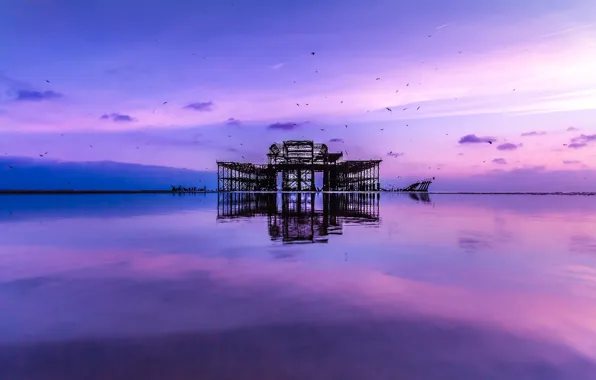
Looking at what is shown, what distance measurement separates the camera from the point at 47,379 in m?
4.09

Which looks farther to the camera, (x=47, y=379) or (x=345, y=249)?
(x=345, y=249)

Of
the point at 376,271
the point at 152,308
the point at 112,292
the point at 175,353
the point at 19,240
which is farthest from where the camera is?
the point at 19,240

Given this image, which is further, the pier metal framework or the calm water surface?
the pier metal framework

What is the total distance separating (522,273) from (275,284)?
19.4 feet

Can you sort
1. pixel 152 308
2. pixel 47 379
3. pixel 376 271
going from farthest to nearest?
1. pixel 376 271
2. pixel 152 308
3. pixel 47 379

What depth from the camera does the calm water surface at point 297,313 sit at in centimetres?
443

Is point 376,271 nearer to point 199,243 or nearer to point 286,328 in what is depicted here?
point 286,328

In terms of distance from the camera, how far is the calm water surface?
4.43m

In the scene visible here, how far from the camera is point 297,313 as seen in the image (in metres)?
6.20

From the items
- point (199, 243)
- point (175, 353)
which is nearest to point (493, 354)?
point (175, 353)

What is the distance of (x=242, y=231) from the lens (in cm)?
1716

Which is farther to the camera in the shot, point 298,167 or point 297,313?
point 298,167

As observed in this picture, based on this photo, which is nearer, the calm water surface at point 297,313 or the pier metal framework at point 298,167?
the calm water surface at point 297,313

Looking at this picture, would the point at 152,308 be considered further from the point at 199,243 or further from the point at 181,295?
the point at 199,243
